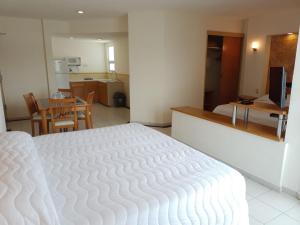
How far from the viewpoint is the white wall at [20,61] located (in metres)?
5.09

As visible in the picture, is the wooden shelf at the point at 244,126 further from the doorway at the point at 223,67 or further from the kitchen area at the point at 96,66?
the kitchen area at the point at 96,66

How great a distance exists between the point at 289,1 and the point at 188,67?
2.11 m

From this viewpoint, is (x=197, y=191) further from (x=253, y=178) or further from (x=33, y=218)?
(x=253, y=178)

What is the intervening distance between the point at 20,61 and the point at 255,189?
551 centimetres

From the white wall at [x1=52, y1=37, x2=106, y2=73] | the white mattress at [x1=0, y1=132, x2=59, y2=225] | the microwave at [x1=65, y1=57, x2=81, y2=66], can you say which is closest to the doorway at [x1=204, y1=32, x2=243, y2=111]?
the white wall at [x1=52, y1=37, x2=106, y2=73]

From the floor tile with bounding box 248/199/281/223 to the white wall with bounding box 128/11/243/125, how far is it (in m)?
2.89

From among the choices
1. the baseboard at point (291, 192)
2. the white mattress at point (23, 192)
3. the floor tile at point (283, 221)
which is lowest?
the floor tile at point (283, 221)

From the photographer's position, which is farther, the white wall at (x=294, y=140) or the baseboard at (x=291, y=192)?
the baseboard at (x=291, y=192)

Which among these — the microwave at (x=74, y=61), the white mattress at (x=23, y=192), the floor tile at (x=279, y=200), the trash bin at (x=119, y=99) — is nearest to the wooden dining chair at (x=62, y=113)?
the white mattress at (x=23, y=192)

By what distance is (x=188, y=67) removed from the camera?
4934 millimetres

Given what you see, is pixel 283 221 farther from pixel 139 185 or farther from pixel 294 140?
pixel 139 185

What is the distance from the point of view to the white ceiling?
375cm

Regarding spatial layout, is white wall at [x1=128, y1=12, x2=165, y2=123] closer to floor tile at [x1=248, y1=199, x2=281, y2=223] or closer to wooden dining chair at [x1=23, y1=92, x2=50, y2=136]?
wooden dining chair at [x1=23, y1=92, x2=50, y2=136]

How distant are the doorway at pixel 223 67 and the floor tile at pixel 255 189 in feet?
11.4
